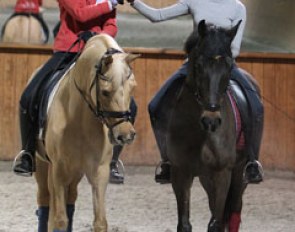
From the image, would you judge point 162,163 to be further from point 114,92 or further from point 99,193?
point 114,92

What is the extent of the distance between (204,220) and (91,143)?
281 cm

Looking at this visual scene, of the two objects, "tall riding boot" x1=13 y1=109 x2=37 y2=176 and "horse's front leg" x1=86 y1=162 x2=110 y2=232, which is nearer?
"horse's front leg" x1=86 y1=162 x2=110 y2=232

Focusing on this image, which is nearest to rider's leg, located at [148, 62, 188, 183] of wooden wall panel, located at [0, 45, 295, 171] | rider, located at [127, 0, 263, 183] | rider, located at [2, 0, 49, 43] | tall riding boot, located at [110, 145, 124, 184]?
rider, located at [127, 0, 263, 183]

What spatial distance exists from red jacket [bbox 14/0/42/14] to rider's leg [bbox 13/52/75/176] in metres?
5.33

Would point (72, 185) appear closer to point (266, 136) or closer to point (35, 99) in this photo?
point (35, 99)

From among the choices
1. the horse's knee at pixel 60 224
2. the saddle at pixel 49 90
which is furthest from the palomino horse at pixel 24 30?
the horse's knee at pixel 60 224

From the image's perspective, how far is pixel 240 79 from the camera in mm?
5621

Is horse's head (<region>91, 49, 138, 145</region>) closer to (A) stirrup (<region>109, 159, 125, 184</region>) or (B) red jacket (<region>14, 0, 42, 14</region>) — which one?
(A) stirrup (<region>109, 159, 125, 184</region>)

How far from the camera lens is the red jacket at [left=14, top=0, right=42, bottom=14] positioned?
10367 mm

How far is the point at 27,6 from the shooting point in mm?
10492

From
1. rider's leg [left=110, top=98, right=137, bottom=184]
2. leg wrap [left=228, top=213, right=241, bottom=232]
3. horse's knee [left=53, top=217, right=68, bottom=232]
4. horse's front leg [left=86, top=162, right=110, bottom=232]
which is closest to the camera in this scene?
horse's front leg [left=86, top=162, right=110, bottom=232]

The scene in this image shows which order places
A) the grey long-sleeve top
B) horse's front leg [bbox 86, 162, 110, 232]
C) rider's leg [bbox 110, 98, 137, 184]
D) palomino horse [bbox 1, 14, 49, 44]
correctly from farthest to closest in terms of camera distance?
palomino horse [bbox 1, 14, 49, 44] < the grey long-sleeve top < rider's leg [bbox 110, 98, 137, 184] < horse's front leg [bbox 86, 162, 110, 232]

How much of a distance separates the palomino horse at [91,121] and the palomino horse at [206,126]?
0.65 meters

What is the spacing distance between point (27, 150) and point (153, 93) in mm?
4411
